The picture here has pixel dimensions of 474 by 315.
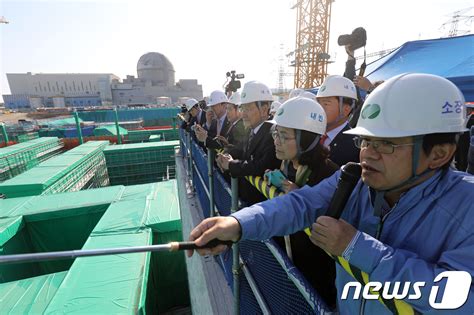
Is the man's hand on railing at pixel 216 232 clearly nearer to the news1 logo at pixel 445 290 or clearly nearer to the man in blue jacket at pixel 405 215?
the man in blue jacket at pixel 405 215

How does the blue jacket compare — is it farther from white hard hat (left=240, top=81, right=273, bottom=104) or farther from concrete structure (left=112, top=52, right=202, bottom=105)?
concrete structure (left=112, top=52, right=202, bottom=105)

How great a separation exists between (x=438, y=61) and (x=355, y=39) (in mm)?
3984

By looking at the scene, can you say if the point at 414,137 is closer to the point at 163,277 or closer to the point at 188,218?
the point at 188,218

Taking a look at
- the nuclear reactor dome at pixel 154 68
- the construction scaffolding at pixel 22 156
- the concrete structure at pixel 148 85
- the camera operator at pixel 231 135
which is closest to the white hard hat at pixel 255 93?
the camera operator at pixel 231 135

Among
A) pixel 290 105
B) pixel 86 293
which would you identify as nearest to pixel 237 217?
pixel 290 105

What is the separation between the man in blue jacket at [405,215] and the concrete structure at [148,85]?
69.6m

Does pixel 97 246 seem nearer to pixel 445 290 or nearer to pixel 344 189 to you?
pixel 344 189

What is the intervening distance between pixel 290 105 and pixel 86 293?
390 cm

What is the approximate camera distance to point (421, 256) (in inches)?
39.2

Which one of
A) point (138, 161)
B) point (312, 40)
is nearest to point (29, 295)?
point (138, 161)

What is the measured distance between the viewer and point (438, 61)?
5.68 metres

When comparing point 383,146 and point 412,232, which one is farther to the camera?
point 383,146

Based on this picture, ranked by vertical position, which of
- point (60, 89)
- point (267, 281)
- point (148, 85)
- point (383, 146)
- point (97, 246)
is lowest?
point (97, 246)

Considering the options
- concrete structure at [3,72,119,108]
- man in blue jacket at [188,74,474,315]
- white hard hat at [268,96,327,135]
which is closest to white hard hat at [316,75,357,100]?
white hard hat at [268,96,327,135]
